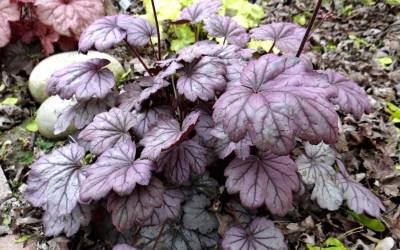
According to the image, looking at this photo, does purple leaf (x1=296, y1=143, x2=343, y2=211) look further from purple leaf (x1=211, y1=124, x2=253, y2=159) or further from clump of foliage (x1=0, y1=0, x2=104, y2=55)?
clump of foliage (x1=0, y1=0, x2=104, y2=55)

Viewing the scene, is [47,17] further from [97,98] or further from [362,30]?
[362,30]

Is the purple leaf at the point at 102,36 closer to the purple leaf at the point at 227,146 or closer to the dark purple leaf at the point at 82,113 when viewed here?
the dark purple leaf at the point at 82,113

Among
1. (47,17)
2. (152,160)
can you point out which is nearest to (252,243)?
(152,160)

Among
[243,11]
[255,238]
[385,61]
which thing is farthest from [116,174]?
[385,61]

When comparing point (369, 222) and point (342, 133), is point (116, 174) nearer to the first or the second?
point (369, 222)

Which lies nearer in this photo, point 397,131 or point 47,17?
point 397,131

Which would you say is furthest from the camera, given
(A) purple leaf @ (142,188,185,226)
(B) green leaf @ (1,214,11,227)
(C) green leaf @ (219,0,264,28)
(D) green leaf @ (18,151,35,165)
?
(C) green leaf @ (219,0,264,28)

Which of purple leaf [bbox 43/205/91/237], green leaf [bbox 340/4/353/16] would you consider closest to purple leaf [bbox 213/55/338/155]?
purple leaf [bbox 43/205/91/237]
